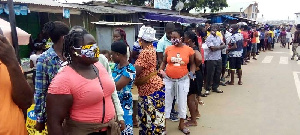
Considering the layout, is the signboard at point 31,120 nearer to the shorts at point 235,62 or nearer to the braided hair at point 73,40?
the braided hair at point 73,40

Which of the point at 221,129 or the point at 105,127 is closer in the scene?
the point at 105,127

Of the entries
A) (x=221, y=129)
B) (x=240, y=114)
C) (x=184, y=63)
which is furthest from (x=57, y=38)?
(x=240, y=114)

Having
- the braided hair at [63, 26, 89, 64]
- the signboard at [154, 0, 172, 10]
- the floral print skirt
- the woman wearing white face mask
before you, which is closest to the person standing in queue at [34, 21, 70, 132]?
the braided hair at [63, 26, 89, 64]

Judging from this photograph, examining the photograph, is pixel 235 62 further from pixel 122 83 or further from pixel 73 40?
pixel 73 40

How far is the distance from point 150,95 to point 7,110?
2.16 m

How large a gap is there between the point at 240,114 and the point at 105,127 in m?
4.05

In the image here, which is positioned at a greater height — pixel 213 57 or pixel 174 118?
pixel 213 57

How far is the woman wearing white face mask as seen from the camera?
14.4ft

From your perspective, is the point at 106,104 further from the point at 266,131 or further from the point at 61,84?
the point at 266,131

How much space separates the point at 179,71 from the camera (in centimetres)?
439

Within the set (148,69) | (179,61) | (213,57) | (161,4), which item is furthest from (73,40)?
(161,4)

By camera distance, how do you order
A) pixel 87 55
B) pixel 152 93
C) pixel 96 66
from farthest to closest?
pixel 152 93 → pixel 96 66 → pixel 87 55

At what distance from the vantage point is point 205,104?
6215 millimetres

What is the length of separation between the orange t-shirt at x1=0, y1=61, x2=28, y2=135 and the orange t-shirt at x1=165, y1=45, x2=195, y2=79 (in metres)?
2.88
